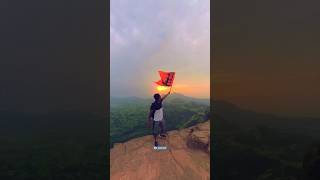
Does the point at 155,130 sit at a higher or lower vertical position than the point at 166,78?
lower

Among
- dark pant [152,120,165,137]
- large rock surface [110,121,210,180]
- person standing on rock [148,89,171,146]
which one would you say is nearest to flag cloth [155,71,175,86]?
person standing on rock [148,89,171,146]

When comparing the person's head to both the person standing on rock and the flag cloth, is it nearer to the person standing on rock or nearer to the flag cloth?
the person standing on rock

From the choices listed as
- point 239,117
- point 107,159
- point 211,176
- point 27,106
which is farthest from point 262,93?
point 27,106

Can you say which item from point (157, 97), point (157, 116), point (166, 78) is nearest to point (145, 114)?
point (157, 116)

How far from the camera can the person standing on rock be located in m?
6.85

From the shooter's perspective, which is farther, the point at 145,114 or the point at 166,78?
the point at 145,114

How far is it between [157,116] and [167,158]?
2.10ft

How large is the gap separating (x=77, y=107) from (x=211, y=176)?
228 cm

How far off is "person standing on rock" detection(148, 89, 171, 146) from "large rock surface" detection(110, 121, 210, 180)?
0.11 meters

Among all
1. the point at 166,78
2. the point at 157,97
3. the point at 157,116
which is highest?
the point at 166,78

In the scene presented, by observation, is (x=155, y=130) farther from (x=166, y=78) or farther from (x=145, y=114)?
(x=166, y=78)

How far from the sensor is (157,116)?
6.86m

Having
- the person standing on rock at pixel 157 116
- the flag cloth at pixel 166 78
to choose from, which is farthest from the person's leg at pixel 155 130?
the flag cloth at pixel 166 78

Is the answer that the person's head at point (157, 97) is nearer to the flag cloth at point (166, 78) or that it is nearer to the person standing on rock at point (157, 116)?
the person standing on rock at point (157, 116)
